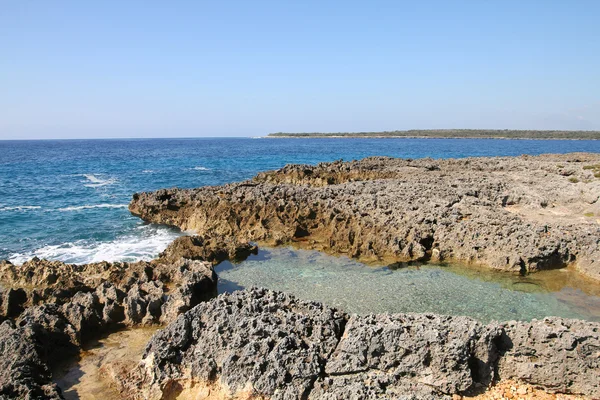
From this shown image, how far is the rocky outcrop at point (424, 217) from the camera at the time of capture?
592 inches

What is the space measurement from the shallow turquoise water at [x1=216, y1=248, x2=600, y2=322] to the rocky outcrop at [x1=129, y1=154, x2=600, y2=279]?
49.5 inches

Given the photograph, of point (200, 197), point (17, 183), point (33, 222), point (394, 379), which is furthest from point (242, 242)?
point (17, 183)

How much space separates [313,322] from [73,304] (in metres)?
6.71

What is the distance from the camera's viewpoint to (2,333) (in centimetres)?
851

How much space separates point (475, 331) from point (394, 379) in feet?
6.21

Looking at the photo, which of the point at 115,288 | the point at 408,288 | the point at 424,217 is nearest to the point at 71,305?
the point at 115,288

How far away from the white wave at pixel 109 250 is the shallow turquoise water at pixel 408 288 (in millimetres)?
4898

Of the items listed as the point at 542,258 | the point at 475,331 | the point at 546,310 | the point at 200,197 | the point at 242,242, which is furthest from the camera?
the point at 200,197

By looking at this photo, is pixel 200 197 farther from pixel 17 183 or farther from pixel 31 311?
pixel 17 183

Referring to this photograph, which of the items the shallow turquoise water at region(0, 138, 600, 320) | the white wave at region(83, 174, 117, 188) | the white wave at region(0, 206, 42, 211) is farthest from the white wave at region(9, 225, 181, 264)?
the white wave at region(83, 174, 117, 188)

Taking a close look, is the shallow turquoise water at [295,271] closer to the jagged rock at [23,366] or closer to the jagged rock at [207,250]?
the jagged rock at [207,250]

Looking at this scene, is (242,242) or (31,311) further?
(242,242)

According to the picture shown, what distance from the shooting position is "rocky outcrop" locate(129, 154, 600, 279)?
1503 cm

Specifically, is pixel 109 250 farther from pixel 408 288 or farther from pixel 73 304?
pixel 408 288
